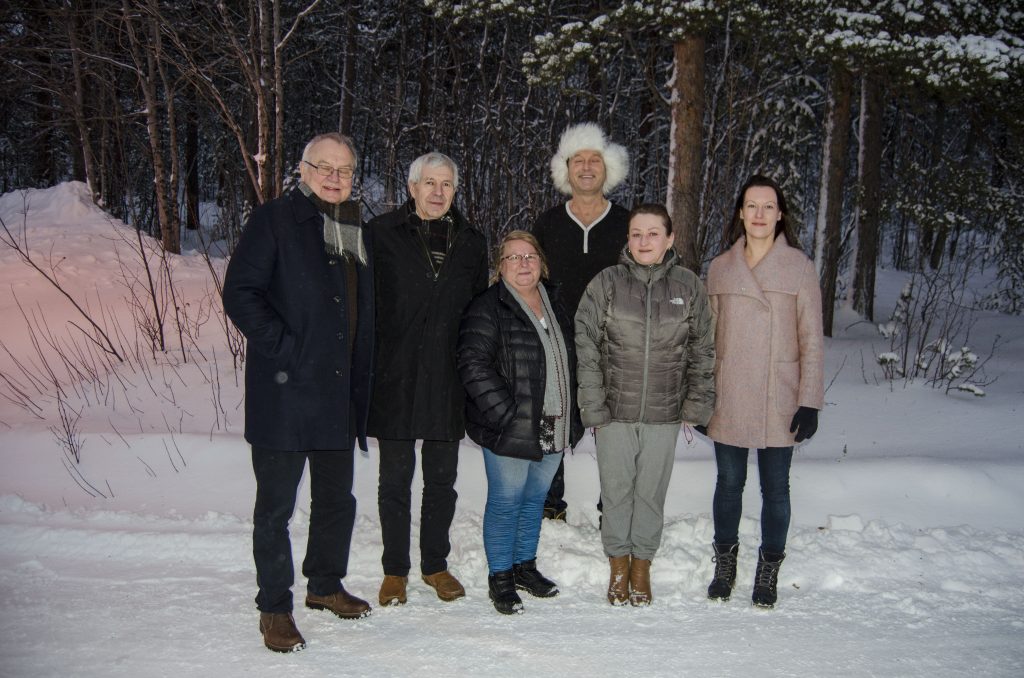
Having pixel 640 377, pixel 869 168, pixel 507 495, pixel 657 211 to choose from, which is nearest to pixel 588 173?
pixel 657 211

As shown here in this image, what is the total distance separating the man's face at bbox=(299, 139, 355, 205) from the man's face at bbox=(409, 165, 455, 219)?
35cm

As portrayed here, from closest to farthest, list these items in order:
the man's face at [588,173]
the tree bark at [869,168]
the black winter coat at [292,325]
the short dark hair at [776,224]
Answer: the black winter coat at [292,325] < the short dark hair at [776,224] < the man's face at [588,173] < the tree bark at [869,168]

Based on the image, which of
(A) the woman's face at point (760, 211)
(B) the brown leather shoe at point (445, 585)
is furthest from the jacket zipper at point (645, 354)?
(B) the brown leather shoe at point (445, 585)

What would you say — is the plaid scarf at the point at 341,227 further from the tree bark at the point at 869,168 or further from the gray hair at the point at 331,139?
the tree bark at the point at 869,168

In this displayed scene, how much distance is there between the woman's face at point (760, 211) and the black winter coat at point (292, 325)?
6.37 ft

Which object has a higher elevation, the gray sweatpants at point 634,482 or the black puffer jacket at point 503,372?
the black puffer jacket at point 503,372

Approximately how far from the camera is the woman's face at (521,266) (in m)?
3.57

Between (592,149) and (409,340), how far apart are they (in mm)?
1685

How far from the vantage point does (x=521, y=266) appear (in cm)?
357

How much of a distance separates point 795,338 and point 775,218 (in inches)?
23.1

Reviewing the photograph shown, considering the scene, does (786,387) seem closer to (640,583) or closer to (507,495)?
(640,583)

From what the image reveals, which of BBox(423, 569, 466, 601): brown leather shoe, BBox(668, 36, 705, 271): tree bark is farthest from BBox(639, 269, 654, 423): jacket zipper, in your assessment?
BBox(668, 36, 705, 271): tree bark

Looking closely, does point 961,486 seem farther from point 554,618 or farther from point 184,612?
point 184,612

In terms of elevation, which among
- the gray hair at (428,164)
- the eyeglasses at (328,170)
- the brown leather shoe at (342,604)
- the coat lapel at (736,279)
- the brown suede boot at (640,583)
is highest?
the gray hair at (428,164)
